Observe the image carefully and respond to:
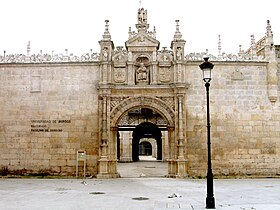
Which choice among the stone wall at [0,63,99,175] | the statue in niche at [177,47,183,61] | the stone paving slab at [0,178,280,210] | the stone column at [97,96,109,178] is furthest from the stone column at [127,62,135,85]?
the stone paving slab at [0,178,280,210]

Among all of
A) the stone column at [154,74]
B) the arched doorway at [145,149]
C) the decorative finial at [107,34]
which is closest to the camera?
the stone column at [154,74]

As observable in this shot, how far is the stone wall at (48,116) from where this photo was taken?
1697 cm

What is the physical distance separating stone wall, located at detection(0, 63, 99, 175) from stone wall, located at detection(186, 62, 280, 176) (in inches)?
174

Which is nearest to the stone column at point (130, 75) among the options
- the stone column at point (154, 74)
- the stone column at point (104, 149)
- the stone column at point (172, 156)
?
the stone column at point (154, 74)

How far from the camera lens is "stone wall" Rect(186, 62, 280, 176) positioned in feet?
55.1

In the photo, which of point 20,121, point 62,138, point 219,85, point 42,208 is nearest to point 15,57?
point 20,121

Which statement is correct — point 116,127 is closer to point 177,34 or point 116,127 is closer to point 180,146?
point 180,146

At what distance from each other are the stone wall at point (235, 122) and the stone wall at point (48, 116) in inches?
174

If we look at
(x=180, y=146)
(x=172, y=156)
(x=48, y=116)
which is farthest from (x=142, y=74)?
(x=48, y=116)

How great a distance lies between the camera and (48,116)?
17219 millimetres

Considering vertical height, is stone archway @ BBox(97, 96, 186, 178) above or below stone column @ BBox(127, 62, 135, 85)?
below

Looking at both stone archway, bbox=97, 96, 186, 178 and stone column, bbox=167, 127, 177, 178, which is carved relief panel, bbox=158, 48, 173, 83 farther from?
stone column, bbox=167, 127, 177, 178

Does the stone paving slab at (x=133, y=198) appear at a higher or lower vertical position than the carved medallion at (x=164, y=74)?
lower

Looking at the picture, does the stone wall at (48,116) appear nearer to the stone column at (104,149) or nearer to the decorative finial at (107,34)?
the stone column at (104,149)
